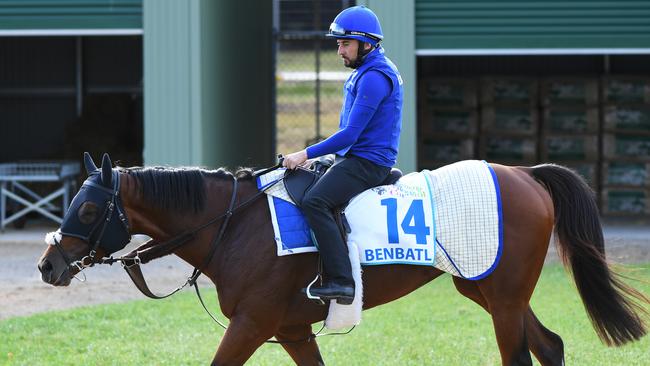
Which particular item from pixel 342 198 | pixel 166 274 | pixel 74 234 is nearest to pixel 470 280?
pixel 342 198

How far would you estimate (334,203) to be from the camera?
560cm

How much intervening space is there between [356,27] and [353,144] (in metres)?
0.65

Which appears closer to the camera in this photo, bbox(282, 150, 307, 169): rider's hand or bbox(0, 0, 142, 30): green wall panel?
bbox(282, 150, 307, 169): rider's hand

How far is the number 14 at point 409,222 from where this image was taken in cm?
570

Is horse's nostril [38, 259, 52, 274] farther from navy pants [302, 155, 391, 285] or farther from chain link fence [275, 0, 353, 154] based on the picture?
chain link fence [275, 0, 353, 154]

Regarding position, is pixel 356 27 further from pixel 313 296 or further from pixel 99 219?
pixel 99 219

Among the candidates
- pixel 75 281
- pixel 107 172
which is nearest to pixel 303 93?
pixel 75 281

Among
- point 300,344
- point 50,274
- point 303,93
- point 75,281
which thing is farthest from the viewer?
point 303,93

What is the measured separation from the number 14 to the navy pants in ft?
0.63

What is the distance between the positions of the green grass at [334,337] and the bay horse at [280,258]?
4.57 ft

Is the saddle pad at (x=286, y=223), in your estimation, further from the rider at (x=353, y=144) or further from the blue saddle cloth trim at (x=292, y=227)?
the rider at (x=353, y=144)

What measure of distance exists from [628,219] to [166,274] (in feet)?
25.8

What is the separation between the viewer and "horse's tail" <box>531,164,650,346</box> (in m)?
6.01

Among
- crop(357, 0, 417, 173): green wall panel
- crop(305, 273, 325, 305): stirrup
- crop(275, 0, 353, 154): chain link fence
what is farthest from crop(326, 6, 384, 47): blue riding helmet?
crop(275, 0, 353, 154): chain link fence
